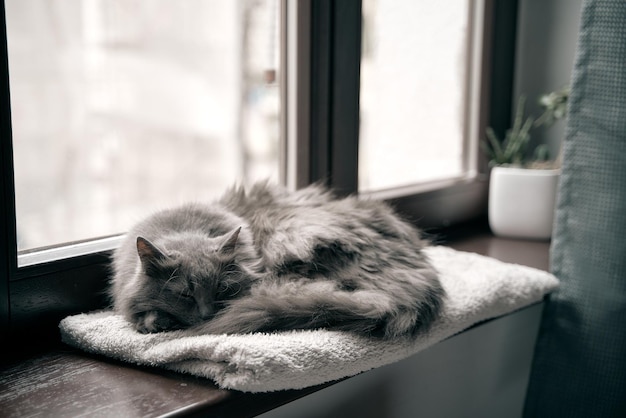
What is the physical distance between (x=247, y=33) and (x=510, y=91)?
2.99 ft

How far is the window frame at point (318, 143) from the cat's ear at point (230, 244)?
0.23 metres

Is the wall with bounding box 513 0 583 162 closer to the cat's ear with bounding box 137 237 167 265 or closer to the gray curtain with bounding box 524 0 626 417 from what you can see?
the gray curtain with bounding box 524 0 626 417

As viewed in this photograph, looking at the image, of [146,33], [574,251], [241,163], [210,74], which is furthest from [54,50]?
[574,251]

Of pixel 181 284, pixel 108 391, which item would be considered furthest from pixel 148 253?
pixel 108 391

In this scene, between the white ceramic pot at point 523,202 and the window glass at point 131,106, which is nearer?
the window glass at point 131,106

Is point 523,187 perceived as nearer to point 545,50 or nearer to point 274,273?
point 545,50

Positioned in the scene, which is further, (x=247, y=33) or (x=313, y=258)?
(x=247, y=33)

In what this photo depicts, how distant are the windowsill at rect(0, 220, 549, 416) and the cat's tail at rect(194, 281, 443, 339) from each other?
0.09 metres

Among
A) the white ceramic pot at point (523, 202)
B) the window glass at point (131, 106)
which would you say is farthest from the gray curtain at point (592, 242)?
the window glass at point (131, 106)

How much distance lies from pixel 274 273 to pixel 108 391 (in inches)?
11.4

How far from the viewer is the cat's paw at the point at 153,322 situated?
2.89 feet

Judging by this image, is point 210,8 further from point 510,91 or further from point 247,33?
point 510,91

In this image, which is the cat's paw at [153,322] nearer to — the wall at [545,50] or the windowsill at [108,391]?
the windowsill at [108,391]

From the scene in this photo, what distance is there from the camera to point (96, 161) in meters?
1.08
